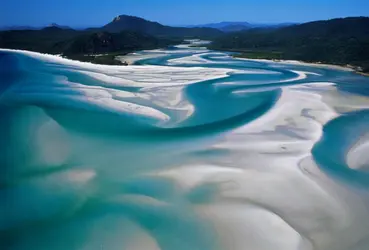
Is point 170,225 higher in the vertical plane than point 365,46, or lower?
lower

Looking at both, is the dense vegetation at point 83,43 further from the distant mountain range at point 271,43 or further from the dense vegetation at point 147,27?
the dense vegetation at point 147,27

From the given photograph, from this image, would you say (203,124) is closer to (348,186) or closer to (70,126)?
(70,126)

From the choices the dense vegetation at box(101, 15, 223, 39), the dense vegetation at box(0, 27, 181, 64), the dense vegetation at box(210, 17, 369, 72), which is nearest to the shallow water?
the dense vegetation at box(210, 17, 369, 72)

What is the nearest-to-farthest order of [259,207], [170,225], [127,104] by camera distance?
[170,225]
[259,207]
[127,104]

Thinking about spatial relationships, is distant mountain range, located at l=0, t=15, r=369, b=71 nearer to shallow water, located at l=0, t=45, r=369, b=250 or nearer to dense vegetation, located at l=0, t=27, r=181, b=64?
dense vegetation, located at l=0, t=27, r=181, b=64

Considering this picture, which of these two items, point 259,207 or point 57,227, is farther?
point 259,207

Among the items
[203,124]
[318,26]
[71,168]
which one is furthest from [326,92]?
[318,26]

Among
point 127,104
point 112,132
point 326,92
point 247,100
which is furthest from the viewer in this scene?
point 326,92
